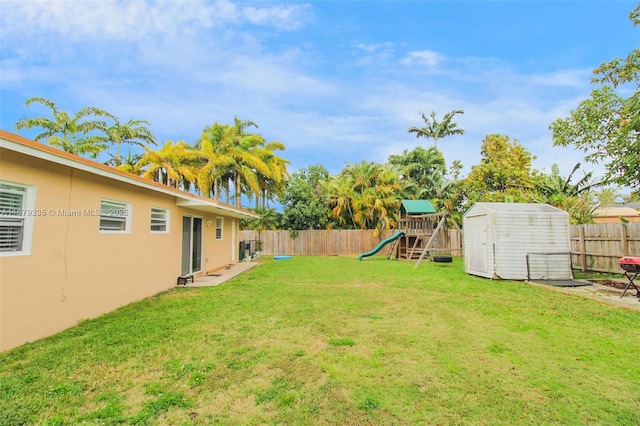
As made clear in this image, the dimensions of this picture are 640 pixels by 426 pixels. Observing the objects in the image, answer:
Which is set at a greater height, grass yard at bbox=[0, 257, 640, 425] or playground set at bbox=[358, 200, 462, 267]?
playground set at bbox=[358, 200, 462, 267]

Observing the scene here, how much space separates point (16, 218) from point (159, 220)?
4047 millimetres

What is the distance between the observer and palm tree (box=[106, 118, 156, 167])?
23344 millimetres

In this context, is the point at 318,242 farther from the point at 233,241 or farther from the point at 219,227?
the point at 219,227

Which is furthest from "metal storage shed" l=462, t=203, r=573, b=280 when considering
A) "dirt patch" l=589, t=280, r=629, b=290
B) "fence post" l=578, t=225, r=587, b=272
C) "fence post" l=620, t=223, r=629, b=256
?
"fence post" l=578, t=225, r=587, b=272

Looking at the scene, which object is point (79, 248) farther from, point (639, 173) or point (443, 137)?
point (443, 137)

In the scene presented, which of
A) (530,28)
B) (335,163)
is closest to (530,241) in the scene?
(530,28)

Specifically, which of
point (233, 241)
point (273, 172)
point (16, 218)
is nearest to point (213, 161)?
point (273, 172)

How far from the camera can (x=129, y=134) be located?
24094 millimetres

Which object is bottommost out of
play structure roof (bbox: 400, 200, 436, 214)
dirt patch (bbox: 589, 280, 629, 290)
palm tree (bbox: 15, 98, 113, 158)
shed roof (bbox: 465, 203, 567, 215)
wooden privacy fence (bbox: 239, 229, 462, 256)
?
dirt patch (bbox: 589, 280, 629, 290)

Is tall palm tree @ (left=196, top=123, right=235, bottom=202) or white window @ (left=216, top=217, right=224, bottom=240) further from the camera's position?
tall palm tree @ (left=196, top=123, right=235, bottom=202)

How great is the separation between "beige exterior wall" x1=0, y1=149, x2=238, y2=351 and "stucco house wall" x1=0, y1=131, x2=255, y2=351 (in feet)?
0.04

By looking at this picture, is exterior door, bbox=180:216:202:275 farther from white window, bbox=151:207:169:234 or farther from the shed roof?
the shed roof

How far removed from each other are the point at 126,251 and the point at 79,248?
54.5 inches

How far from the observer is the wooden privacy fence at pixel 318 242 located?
21406 mm
